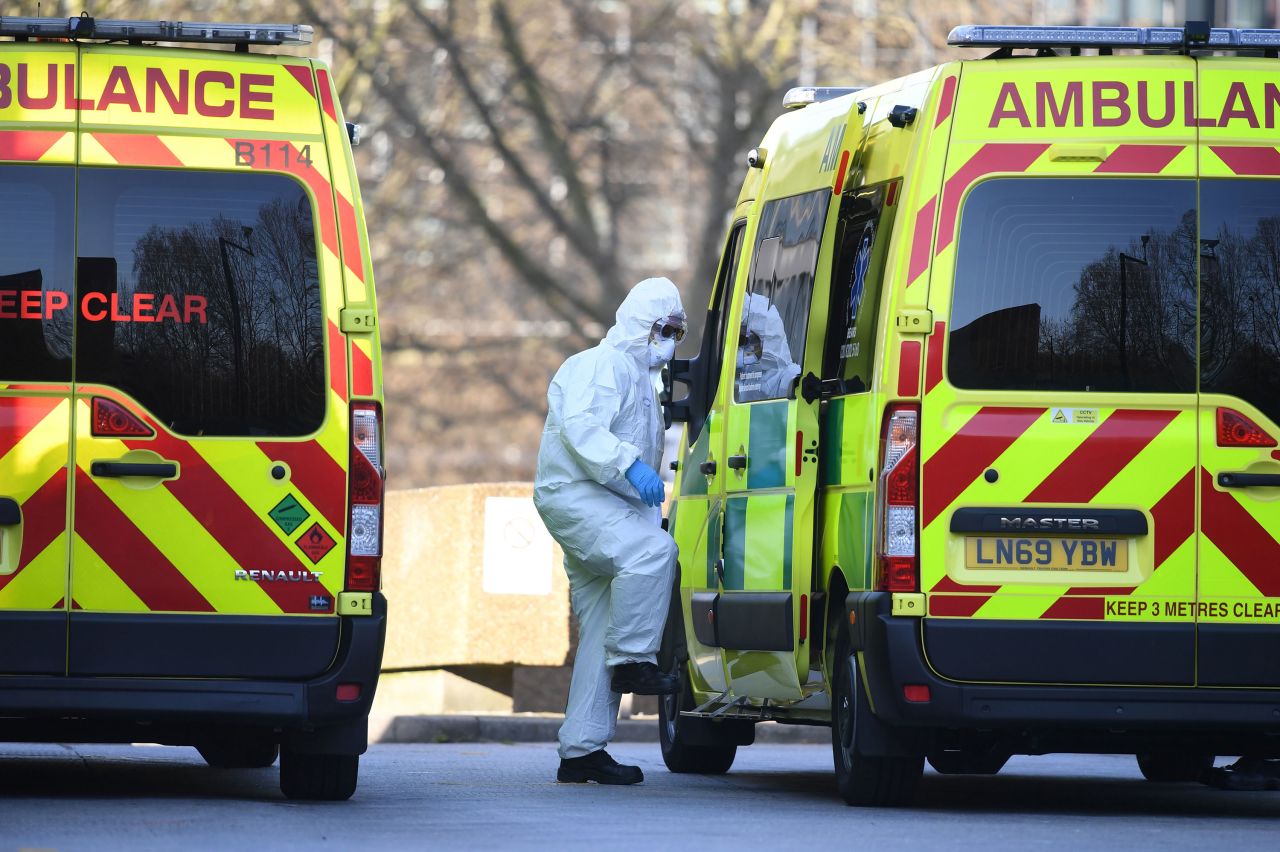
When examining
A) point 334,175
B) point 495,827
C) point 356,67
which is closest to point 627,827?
point 495,827

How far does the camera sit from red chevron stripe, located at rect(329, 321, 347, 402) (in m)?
8.21

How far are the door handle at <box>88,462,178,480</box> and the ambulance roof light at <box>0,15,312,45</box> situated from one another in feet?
4.39

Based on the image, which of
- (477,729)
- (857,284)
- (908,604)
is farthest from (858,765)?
(477,729)

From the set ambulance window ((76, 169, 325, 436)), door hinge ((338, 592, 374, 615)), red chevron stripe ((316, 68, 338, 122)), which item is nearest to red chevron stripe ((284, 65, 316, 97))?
red chevron stripe ((316, 68, 338, 122))

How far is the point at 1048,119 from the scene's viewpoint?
8.33m

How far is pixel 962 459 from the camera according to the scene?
26.9ft

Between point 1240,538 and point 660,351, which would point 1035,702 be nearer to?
point 1240,538

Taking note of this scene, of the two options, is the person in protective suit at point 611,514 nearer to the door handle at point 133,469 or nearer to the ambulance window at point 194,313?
the ambulance window at point 194,313

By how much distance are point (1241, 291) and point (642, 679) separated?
273 cm

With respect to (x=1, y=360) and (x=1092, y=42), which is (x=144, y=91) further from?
(x=1092, y=42)

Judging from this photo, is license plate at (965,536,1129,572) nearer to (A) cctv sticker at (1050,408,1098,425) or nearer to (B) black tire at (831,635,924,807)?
(A) cctv sticker at (1050,408,1098,425)

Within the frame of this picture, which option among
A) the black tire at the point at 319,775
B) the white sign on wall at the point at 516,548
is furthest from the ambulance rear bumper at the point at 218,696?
the white sign on wall at the point at 516,548

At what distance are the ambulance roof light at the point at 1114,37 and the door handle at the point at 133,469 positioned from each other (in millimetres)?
2793

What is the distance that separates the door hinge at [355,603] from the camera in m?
8.20
